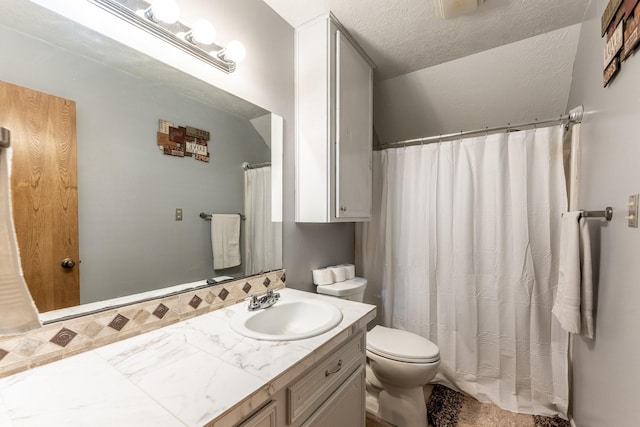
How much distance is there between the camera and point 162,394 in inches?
23.4

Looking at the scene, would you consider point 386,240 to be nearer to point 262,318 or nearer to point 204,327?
point 262,318

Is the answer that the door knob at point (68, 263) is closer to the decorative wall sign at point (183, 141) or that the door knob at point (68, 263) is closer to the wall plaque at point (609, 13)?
the decorative wall sign at point (183, 141)

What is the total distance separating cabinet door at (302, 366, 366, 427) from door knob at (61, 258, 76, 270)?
0.84 meters

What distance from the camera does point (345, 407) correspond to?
102 cm

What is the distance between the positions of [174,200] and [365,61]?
5.12 feet

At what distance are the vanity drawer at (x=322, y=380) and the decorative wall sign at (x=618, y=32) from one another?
4.25 ft

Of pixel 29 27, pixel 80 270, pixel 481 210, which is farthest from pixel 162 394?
pixel 481 210

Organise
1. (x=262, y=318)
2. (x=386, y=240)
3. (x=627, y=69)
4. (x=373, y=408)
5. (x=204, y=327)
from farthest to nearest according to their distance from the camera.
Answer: (x=386, y=240)
(x=373, y=408)
(x=262, y=318)
(x=204, y=327)
(x=627, y=69)

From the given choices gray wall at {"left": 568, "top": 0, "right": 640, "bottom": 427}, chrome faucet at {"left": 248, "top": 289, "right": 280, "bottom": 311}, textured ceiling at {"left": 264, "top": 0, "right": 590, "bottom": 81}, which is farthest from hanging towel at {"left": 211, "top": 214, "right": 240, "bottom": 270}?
gray wall at {"left": 568, "top": 0, "right": 640, "bottom": 427}

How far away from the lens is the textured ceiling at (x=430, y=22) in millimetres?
1431

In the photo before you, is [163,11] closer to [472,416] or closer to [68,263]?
[68,263]

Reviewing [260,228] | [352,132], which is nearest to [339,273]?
[260,228]

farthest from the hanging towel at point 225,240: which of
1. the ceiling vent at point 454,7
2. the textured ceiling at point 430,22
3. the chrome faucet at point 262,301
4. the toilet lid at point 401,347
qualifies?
the ceiling vent at point 454,7

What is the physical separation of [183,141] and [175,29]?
0.40m
